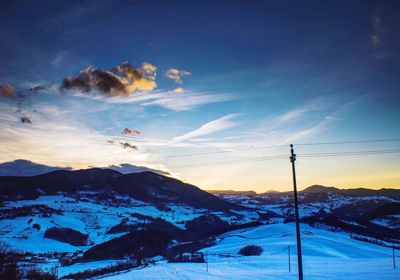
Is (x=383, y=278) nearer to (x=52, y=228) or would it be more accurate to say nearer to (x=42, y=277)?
(x=42, y=277)

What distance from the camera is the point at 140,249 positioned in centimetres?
11731

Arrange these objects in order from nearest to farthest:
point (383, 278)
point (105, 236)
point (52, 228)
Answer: point (383, 278) < point (52, 228) < point (105, 236)

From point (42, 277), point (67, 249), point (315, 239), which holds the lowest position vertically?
point (67, 249)

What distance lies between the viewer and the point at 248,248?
9088 cm

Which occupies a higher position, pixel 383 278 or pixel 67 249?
pixel 383 278

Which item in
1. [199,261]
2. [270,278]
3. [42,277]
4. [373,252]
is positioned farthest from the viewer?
[373,252]

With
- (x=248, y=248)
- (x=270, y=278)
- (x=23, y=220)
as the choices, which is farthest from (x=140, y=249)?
(x=23, y=220)

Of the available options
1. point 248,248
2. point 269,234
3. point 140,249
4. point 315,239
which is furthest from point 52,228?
Answer: point 315,239

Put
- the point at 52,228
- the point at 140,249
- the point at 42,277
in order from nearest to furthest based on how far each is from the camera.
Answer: the point at 42,277, the point at 140,249, the point at 52,228

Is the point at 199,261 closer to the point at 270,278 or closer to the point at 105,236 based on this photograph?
the point at 270,278

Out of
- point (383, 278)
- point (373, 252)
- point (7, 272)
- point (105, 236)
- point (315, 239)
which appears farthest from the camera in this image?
point (105, 236)

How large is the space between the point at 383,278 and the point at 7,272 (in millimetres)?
35633

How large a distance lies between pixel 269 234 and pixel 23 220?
484ft

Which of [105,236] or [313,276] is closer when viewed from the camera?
[313,276]
